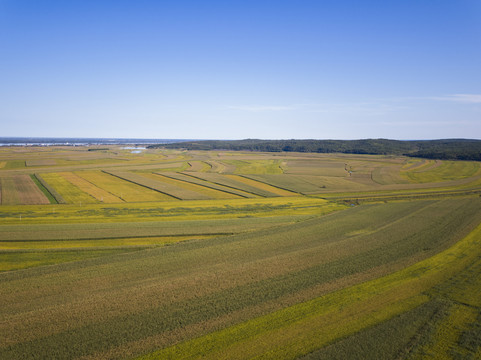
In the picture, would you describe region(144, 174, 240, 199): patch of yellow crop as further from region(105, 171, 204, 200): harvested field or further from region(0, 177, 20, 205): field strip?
region(0, 177, 20, 205): field strip

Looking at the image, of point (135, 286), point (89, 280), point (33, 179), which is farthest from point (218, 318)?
point (33, 179)

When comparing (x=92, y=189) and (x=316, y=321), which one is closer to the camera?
(x=316, y=321)

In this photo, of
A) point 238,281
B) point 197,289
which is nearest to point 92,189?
point 197,289

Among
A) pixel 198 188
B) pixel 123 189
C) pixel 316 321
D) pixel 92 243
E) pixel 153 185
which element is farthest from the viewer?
pixel 153 185

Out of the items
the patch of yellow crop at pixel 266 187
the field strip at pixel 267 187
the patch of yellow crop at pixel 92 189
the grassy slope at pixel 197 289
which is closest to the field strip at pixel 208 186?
the patch of yellow crop at pixel 266 187

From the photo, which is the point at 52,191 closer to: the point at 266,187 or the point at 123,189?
the point at 123,189

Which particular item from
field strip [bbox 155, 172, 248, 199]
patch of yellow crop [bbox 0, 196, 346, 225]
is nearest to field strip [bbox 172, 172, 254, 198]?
field strip [bbox 155, 172, 248, 199]

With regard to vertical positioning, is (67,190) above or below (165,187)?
below
